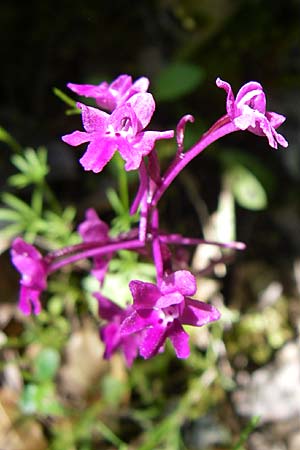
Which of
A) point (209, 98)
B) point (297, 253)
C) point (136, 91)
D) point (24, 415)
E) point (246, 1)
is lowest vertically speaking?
point (24, 415)

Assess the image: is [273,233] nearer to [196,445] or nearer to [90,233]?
[196,445]

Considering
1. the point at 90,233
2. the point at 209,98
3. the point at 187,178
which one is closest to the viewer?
the point at 90,233

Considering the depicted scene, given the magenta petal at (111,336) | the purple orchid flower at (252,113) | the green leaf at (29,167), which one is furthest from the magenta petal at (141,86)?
the green leaf at (29,167)

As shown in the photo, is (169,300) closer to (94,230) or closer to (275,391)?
(94,230)

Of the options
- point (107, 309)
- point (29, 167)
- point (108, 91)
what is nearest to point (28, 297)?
point (107, 309)

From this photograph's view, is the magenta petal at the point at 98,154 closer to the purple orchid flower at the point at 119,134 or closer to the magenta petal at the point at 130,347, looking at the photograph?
the purple orchid flower at the point at 119,134

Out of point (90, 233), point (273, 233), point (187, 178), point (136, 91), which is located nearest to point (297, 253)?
point (273, 233)

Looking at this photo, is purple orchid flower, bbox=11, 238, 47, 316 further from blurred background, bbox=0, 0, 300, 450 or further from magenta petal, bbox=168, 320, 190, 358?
blurred background, bbox=0, 0, 300, 450

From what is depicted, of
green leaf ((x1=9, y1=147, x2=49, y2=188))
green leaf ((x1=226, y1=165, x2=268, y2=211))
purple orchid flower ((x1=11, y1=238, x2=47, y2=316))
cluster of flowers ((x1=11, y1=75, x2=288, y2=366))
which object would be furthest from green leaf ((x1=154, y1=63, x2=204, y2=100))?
purple orchid flower ((x1=11, y1=238, x2=47, y2=316))
